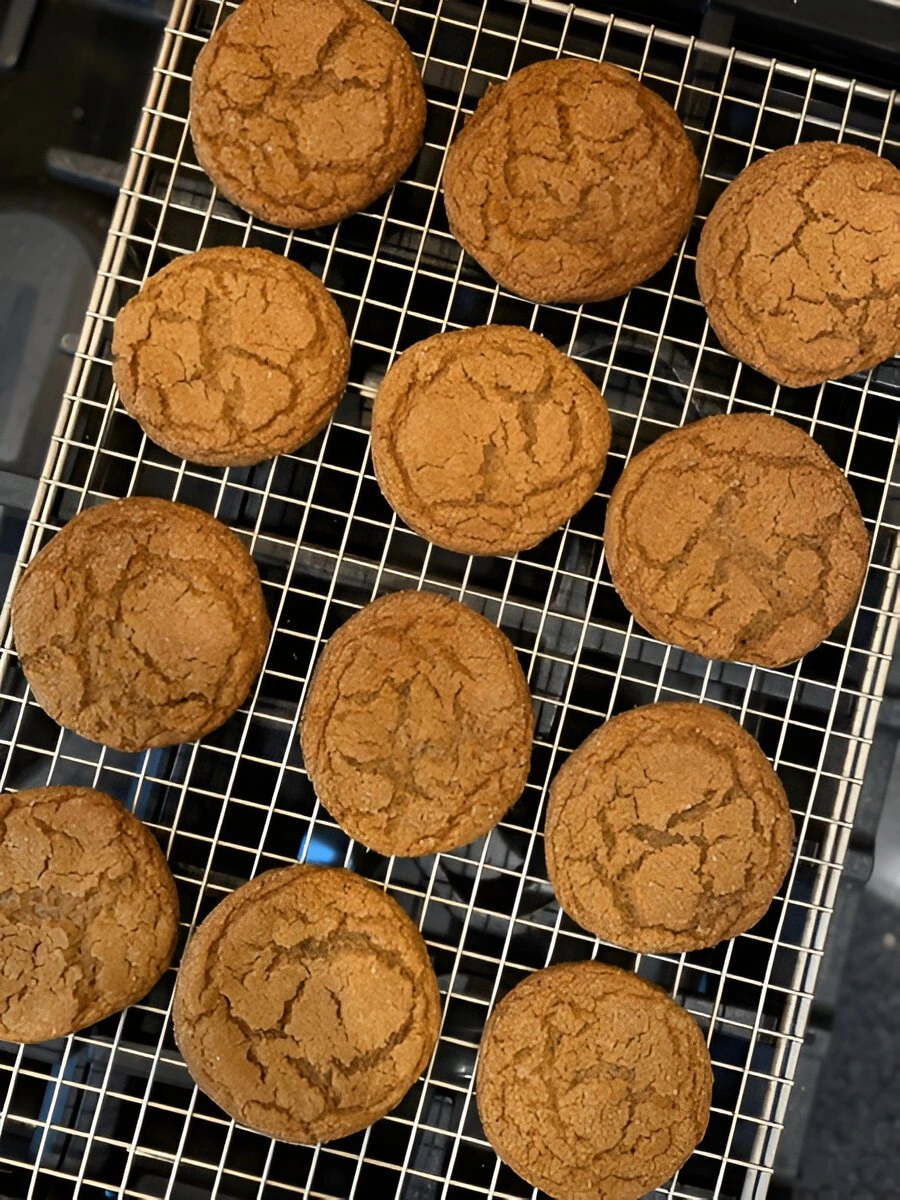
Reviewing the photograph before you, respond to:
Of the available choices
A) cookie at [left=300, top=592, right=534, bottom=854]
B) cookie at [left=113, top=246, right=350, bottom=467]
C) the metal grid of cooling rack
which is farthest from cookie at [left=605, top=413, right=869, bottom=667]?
cookie at [left=113, top=246, right=350, bottom=467]

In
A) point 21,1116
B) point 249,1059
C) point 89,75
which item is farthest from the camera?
point 89,75

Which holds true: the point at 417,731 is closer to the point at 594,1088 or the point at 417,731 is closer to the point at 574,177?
the point at 594,1088

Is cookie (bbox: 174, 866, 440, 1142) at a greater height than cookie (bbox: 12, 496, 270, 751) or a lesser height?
lesser

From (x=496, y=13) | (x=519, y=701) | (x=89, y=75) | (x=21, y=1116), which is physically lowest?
(x=21, y=1116)

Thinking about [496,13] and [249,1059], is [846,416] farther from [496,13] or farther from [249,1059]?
[249,1059]

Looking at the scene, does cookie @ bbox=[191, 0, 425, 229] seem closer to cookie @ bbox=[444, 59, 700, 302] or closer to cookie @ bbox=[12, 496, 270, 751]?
cookie @ bbox=[444, 59, 700, 302]

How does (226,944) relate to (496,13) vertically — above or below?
below

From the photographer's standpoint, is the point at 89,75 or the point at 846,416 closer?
the point at 846,416

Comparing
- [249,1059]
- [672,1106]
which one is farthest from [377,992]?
[672,1106]
